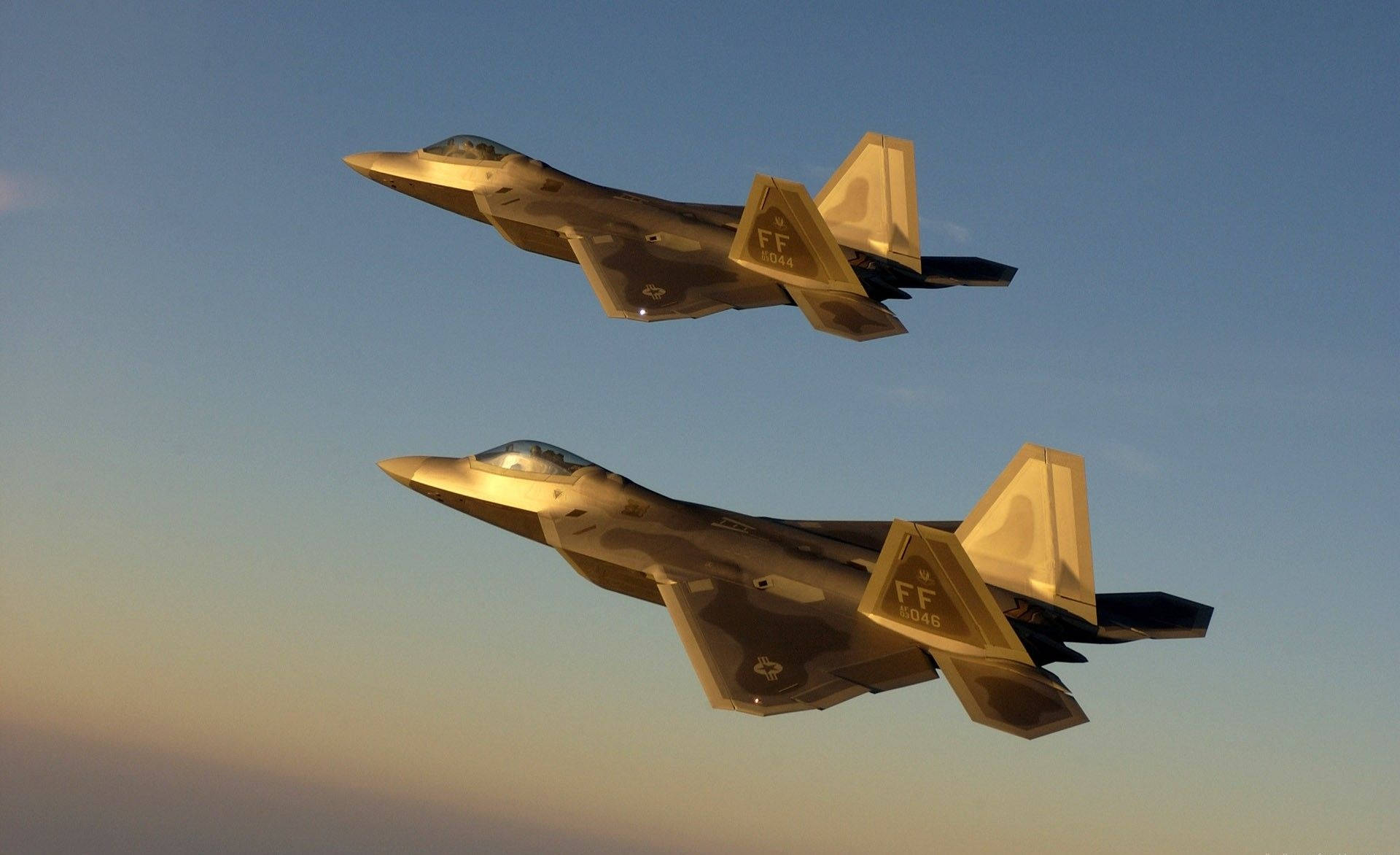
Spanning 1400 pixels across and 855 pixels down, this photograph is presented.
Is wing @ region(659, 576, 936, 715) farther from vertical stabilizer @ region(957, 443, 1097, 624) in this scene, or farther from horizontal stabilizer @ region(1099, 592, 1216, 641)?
horizontal stabilizer @ region(1099, 592, 1216, 641)

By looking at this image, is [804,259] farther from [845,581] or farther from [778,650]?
[778,650]

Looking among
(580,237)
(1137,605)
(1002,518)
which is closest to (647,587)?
(1002,518)

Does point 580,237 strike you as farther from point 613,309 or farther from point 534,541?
point 534,541

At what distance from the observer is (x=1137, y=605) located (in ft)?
102

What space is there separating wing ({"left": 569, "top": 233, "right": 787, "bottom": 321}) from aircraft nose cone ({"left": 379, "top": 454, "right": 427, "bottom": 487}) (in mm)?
6063

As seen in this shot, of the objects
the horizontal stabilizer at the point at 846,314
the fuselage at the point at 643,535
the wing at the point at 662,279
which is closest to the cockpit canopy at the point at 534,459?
the fuselage at the point at 643,535

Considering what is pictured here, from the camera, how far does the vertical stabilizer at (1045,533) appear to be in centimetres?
2873

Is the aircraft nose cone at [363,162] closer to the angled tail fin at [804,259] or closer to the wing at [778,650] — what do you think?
the angled tail fin at [804,259]

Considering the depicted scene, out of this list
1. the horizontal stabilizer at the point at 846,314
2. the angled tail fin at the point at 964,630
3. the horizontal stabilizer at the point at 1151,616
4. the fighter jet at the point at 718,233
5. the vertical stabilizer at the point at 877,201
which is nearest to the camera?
the angled tail fin at the point at 964,630

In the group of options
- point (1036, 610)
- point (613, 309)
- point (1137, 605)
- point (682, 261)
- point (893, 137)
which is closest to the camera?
point (1036, 610)

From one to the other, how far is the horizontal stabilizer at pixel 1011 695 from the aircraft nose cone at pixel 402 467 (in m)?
13.2

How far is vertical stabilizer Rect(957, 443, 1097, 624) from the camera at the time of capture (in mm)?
28734

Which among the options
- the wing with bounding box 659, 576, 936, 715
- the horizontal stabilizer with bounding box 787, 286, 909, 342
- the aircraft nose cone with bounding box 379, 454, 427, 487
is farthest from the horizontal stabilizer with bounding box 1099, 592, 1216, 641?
the aircraft nose cone with bounding box 379, 454, 427, 487

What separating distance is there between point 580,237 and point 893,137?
10509 millimetres
